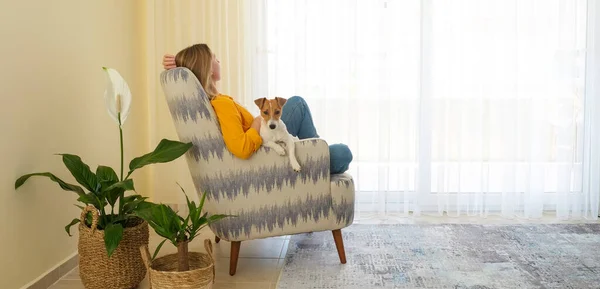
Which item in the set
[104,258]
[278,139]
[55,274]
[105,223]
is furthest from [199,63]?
[55,274]

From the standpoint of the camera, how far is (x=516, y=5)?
3.82 metres

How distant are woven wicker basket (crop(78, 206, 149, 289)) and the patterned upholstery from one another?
38 centimetres

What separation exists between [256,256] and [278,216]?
1.36 ft

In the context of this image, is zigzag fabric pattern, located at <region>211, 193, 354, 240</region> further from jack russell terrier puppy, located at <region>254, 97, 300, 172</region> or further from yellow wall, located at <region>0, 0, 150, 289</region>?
yellow wall, located at <region>0, 0, 150, 289</region>

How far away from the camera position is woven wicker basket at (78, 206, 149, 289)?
245 cm

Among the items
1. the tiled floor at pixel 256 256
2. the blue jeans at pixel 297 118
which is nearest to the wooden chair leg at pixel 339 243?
the tiled floor at pixel 256 256

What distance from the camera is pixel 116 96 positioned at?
2664 millimetres

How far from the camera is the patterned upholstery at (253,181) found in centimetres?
265

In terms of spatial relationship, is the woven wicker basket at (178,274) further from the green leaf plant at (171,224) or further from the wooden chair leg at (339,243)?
the wooden chair leg at (339,243)

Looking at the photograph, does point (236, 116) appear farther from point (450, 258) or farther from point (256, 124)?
point (450, 258)

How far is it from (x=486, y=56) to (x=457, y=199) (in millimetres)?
906

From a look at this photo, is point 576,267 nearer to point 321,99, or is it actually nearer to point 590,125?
point 590,125

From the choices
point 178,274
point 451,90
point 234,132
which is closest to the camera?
point 178,274

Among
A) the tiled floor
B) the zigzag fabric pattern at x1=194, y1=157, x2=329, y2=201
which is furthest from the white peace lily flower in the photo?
the tiled floor
